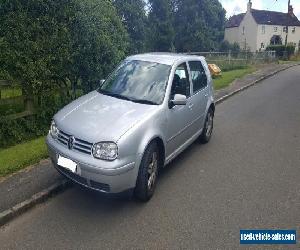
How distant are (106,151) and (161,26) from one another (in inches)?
1653

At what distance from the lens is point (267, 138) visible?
25.1ft

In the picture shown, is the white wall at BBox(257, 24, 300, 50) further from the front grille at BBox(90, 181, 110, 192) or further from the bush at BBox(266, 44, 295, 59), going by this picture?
the front grille at BBox(90, 181, 110, 192)

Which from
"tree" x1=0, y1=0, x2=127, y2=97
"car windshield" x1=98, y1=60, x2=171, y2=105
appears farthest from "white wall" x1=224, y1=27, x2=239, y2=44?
"car windshield" x1=98, y1=60, x2=171, y2=105

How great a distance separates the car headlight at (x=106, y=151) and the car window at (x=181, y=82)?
5.12ft

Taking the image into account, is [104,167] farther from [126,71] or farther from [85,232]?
[126,71]

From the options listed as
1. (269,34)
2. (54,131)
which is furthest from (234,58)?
(269,34)

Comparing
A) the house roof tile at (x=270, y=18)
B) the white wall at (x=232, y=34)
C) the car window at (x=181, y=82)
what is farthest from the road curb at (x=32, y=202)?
the white wall at (x=232, y=34)

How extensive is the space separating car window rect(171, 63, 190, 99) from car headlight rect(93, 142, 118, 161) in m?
1.56

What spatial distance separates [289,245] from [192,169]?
7.42 feet

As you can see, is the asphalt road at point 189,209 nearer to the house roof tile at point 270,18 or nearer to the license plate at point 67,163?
the license plate at point 67,163

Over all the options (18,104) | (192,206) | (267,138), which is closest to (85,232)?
(192,206)

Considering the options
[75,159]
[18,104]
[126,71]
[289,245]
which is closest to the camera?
[289,245]

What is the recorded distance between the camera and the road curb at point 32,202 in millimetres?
4098

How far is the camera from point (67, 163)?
4.24m
